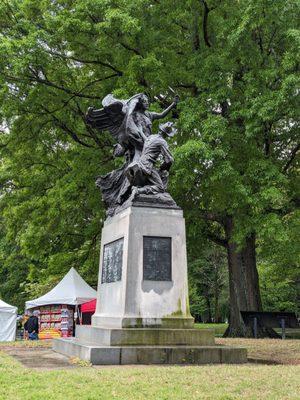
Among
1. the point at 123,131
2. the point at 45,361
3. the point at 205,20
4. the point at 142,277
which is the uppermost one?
the point at 205,20

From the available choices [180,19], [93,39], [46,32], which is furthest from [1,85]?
[180,19]

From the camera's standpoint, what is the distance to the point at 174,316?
9.84 meters

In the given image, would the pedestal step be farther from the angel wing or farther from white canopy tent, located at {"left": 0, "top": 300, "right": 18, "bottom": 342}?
white canopy tent, located at {"left": 0, "top": 300, "right": 18, "bottom": 342}

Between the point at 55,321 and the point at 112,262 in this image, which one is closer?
the point at 112,262

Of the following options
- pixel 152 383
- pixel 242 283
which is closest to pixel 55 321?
pixel 242 283

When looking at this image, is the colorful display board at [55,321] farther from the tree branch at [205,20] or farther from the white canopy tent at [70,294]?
the tree branch at [205,20]

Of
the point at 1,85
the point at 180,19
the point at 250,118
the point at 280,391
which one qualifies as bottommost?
the point at 280,391

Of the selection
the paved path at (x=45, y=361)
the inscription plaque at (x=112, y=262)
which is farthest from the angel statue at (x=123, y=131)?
the paved path at (x=45, y=361)

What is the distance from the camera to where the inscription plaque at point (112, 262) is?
10.5m

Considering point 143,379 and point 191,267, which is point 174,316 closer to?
point 143,379

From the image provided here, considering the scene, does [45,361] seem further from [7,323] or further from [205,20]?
[205,20]

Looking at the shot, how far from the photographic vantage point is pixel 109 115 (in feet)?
40.0

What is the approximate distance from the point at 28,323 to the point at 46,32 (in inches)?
472

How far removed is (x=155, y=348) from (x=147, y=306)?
1007 mm
